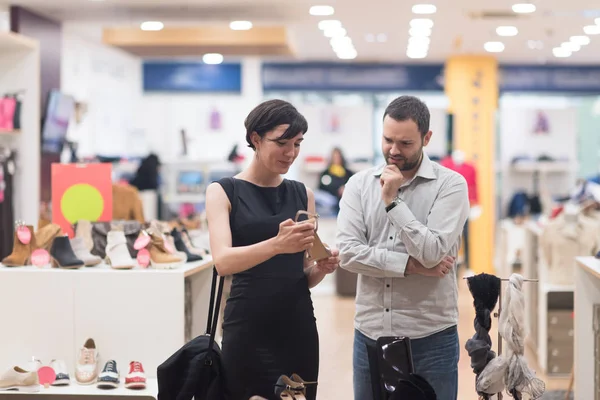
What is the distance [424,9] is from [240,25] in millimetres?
2094

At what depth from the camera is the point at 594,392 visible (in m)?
4.21

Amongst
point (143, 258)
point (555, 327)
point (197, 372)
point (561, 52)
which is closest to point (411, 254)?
point (197, 372)

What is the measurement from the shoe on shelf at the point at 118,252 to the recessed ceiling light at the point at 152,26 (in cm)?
584

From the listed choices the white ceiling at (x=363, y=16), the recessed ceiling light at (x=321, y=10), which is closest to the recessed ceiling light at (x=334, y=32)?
the white ceiling at (x=363, y=16)

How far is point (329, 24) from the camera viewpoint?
33.6ft

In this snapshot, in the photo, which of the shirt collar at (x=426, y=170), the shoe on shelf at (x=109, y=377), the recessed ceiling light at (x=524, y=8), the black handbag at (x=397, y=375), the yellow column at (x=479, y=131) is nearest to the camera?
the black handbag at (x=397, y=375)

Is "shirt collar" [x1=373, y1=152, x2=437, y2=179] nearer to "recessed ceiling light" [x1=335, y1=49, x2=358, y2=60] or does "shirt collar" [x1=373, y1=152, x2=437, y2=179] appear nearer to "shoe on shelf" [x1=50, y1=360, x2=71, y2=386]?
"shoe on shelf" [x1=50, y1=360, x2=71, y2=386]

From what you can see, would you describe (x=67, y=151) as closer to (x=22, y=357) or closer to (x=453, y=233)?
(x=22, y=357)

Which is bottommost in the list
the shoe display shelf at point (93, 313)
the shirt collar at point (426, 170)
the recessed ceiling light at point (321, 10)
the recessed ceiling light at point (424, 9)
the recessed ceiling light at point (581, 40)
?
the shoe display shelf at point (93, 313)

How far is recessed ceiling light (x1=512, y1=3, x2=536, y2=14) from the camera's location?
878cm

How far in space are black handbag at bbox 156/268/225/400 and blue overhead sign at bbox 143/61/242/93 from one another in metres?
11.8

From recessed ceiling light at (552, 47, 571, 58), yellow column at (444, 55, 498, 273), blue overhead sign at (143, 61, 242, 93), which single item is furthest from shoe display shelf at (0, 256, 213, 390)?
blue overhead sign at (143, 61, 242, 93)

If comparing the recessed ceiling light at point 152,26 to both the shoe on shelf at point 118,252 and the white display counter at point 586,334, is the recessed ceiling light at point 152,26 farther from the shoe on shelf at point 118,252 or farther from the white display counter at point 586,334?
the white display counter at point 586,334

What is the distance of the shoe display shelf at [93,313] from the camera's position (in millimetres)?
3822
